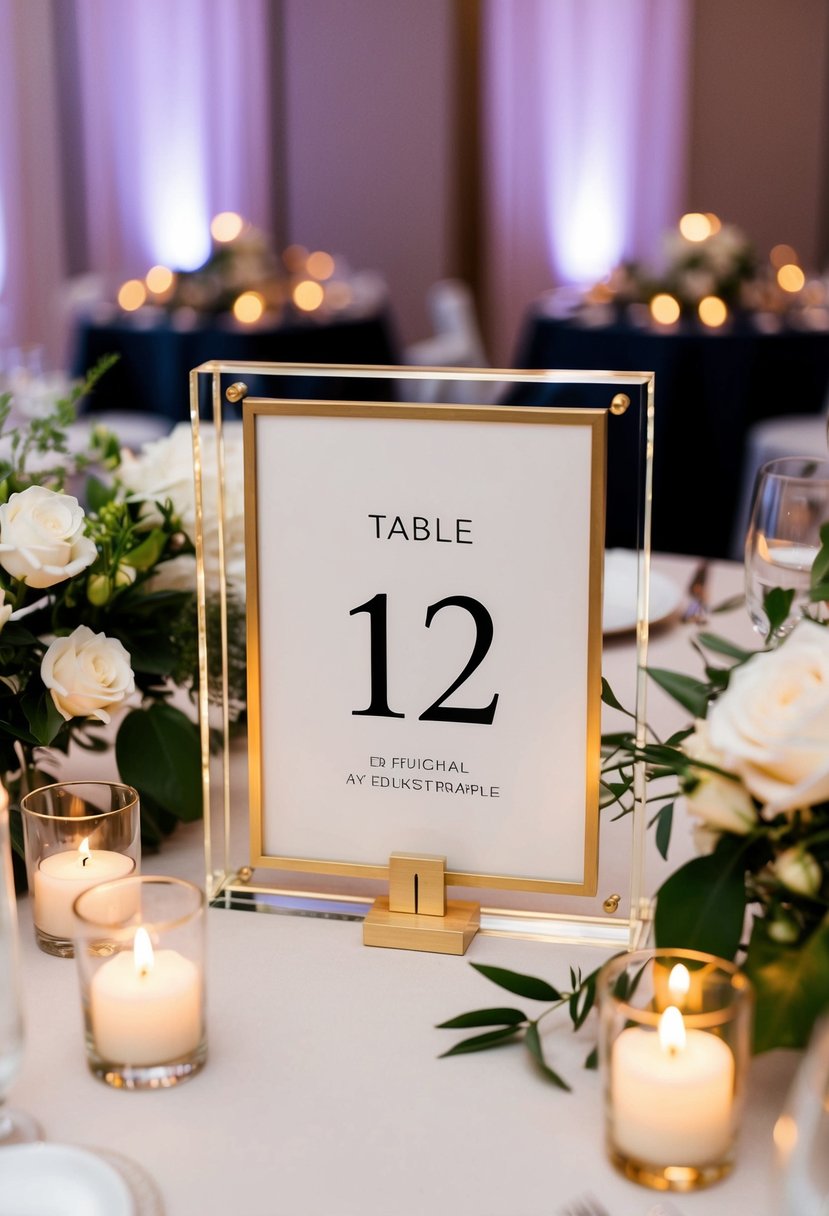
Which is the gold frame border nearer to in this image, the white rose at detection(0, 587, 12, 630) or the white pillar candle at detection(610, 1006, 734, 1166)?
the white rose at detection(0, 587, 12, 630)

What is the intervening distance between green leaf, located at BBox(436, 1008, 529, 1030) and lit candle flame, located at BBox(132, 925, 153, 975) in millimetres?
176

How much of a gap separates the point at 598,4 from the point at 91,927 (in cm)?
761

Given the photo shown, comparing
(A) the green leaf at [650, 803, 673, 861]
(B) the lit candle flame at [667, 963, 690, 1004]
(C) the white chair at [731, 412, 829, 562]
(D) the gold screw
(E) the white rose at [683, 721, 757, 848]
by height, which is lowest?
(C) the white chair at [731, 412, 829, 562]

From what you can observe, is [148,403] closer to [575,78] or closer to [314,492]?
[575,78]

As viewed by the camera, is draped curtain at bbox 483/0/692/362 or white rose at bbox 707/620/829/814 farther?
draped curtain at bbox 483/0/692/362

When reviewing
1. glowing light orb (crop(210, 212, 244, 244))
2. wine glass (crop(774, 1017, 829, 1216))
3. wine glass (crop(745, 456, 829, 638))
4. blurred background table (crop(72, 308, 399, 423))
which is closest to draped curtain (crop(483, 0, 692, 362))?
glowing light orb (crop(210, 212, 244, 244))

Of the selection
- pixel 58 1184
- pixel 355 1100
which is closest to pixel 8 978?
pixel 58 1184

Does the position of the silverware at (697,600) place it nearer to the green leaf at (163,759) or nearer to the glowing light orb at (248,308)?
the green leaf at (163,759)

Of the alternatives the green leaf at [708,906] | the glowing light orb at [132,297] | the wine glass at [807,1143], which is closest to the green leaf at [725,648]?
the green leaf at [708,906]

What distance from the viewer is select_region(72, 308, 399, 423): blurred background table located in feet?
15.9

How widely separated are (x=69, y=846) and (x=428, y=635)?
0.92ft

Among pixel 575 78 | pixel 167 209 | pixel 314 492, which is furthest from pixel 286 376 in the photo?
pixel 575 78

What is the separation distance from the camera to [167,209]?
714 cm

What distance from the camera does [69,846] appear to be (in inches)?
36.6
